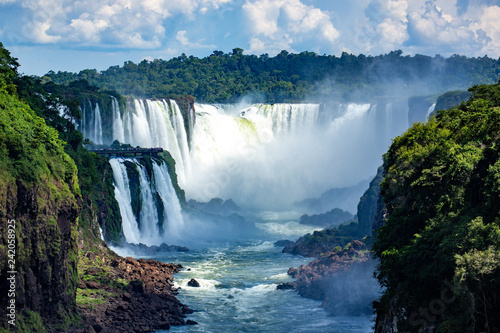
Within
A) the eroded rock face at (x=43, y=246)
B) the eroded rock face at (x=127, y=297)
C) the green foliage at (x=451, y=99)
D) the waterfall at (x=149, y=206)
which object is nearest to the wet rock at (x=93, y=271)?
the eroded rock face at (x=127, y=297)

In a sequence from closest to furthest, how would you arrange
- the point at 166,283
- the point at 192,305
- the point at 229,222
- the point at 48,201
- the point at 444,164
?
the point at 444,164, the point at 48,201, the point at 192,305, the point at 166,283, the point at 229,222

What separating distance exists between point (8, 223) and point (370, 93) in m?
94.6

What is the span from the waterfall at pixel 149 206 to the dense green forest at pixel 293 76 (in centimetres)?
4927

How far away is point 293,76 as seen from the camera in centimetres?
12350

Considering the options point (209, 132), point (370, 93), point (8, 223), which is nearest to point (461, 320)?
point (8, 223)

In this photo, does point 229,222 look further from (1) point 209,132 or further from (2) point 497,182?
(2) point 497,182

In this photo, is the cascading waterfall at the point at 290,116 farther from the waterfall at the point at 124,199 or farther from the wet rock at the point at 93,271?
the wet rock at the point at 93,271

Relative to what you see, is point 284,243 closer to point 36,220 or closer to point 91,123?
point 91,123

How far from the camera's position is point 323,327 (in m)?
31.6

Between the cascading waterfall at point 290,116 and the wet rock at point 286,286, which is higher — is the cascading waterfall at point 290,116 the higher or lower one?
the higher one

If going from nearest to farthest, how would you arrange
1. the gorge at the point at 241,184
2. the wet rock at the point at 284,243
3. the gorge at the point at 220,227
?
the gorge at the point at 220,227 < the gorge at the point at 241,184 < the wet rock at the point at 284,243

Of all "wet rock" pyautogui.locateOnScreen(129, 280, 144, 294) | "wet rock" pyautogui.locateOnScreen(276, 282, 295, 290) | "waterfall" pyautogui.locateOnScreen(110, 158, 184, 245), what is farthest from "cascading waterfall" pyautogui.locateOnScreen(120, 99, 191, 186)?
"wet rock" pyautogui.locateOnScreen(129, 280, 144, 294)

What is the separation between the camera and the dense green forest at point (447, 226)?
16594 mm

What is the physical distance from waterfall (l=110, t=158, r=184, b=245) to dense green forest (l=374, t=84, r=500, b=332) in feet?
79.3
